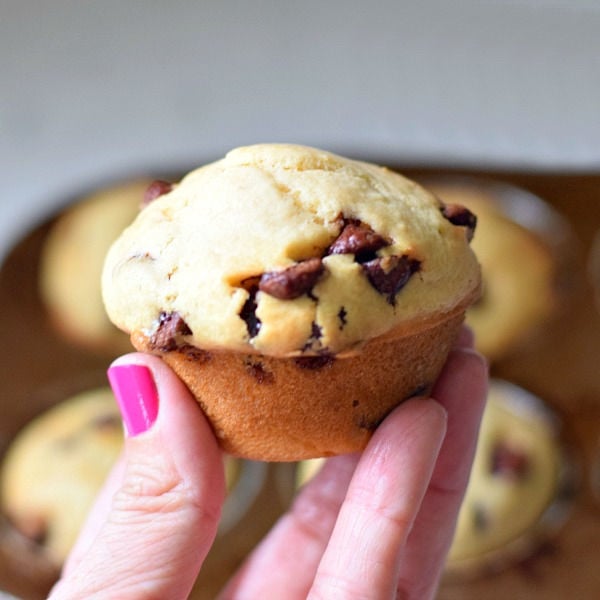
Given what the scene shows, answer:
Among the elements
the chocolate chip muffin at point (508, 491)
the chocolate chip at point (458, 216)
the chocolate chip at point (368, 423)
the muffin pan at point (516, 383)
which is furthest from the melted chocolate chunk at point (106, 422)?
the chocolate chip at point (458, 216)

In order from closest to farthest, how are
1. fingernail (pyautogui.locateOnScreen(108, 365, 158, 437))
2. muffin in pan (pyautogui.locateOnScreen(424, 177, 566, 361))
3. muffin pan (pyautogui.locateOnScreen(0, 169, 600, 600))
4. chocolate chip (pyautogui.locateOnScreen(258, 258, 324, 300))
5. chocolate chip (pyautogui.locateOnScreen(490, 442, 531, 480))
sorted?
chocolate chip (pyautogui.locateOnScreen(258, 258, 324, 300)) → fingernail (pyautogui.locateOnScreen(108, 365, 158, 437)) → muffin pan (pyautogui.locateOnScreen(0, 169, 600, 600)) → chocolate chip (pyautogui.locateOnScreen(490, 442, 531, 480)) → muffin in pan (pyautogui.locateOnScreen(424, 177, 566, 361))

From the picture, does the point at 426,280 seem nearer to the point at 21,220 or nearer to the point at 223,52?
the point at 21,220

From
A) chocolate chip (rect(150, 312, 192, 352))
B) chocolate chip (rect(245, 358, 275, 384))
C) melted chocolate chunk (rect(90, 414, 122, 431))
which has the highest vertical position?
chocolate chip (rect(150, 312, 192, 352))

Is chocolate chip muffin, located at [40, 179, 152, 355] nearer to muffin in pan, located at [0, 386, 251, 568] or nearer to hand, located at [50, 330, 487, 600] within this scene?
muffin in pan, located at [0, 386, 251, 568]

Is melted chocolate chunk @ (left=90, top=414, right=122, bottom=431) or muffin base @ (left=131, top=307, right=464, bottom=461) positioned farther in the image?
melted chocolate chunk @ (left=90, top=414, right=122, bottom=431)

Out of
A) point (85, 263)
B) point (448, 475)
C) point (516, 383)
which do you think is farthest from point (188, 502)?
point (85, 263)

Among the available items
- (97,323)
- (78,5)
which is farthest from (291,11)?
(97,323)

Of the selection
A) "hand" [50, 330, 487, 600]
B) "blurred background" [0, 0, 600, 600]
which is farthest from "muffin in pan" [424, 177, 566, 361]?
"hand" [50, 330, 487, 600]

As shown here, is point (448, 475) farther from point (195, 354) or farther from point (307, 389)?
point (195, 354)
